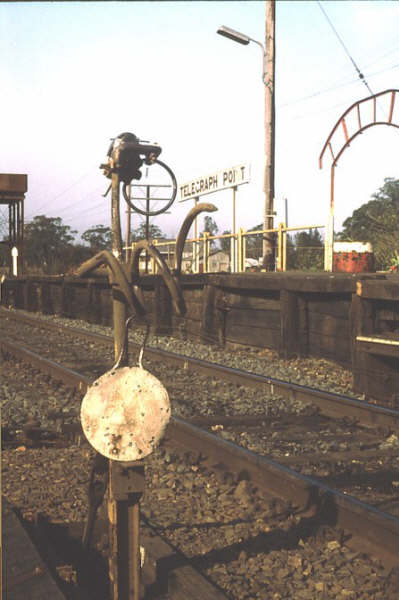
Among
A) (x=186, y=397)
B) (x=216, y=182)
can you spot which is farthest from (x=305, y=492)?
(x=216, y=182)

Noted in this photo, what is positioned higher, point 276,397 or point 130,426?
point 130,426

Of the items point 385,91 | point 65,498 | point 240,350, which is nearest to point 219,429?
point 65,498

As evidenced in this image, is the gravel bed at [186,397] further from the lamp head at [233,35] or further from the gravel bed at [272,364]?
the lamp head at [233,35]

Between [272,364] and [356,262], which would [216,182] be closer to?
[356,262]

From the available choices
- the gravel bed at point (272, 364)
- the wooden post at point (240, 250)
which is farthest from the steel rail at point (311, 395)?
the wooden post at point (240, 250)

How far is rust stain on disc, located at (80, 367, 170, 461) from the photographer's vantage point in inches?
82.1

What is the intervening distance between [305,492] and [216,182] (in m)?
15.2

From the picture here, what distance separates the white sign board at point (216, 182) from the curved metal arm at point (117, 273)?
14939mm

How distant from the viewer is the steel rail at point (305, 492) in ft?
10.2

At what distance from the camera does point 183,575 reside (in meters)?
2.81

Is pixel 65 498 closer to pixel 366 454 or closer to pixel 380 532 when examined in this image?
pixel 380 532

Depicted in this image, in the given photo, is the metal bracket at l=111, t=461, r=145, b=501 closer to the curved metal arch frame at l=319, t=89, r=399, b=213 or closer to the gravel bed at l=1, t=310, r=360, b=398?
the gravel bed at l=1, t=310, r=360, b=398

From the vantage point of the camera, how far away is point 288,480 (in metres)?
3.80

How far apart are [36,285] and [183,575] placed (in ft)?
72.9
